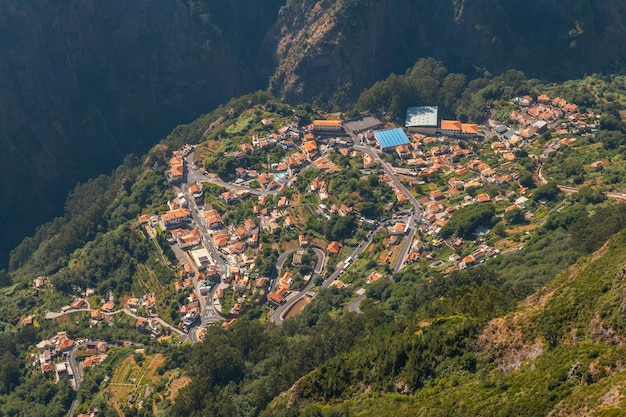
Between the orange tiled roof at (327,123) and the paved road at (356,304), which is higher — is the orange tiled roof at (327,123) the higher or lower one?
the higher one

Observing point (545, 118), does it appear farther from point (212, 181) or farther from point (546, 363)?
point (546, 363)

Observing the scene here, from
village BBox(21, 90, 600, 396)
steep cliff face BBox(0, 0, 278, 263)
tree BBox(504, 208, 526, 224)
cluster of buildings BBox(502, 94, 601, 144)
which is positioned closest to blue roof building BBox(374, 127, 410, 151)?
village BBox(21, 90, 600, 396)

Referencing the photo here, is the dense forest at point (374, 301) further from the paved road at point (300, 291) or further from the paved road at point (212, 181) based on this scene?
the paved road at point (212, 181)

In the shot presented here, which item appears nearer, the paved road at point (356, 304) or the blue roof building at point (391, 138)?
the paved road at point (356, 304)

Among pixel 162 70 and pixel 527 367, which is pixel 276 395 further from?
pixel 162 70

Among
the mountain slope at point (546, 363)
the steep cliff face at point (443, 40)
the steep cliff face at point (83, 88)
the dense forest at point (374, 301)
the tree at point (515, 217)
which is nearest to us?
the mountain slope at point (546, 363)

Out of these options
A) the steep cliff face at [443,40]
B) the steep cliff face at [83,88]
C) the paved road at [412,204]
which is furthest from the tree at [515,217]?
the steep cliff face at [83,88]
